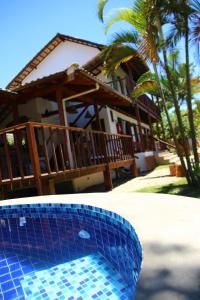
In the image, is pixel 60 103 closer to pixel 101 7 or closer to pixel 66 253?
pixel 101 7

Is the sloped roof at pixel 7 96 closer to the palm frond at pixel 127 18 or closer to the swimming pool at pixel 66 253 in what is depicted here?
the palm frond at pixel 127 18

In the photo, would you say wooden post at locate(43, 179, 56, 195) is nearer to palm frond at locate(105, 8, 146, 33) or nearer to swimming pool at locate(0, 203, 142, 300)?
swimming pool at locate(0, 203, 142, 300)

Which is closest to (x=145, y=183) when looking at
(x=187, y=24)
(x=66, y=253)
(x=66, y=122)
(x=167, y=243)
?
(x=66, y=122)

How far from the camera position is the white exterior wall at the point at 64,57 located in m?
17.4

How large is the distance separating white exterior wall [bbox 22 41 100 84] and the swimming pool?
13528 millimetres

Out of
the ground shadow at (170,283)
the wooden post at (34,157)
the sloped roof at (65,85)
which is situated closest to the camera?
the ground shadow at (170,283)

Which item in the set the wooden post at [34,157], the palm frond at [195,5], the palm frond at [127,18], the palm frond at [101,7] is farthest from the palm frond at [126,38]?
the wooden post at [34,157]

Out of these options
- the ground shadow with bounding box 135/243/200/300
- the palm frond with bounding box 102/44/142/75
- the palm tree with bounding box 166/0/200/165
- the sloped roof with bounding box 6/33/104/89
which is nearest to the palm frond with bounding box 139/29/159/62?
the palm frond with bounding box 102/44/142/75

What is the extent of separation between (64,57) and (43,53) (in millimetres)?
1317

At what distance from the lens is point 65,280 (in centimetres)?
312

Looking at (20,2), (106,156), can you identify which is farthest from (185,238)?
(20,2)

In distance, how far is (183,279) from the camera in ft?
5.36

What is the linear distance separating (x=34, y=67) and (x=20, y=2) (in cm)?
635

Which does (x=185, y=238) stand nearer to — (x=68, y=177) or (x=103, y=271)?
(x=103, y=271)
